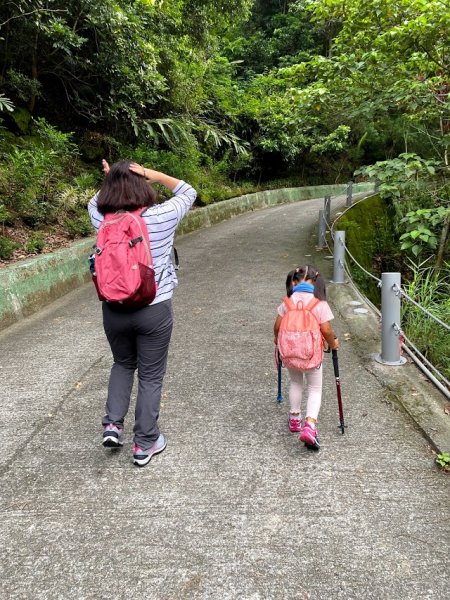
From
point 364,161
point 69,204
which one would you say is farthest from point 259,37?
point 69,204

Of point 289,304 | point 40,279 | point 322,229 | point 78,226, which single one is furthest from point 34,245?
point 322,229

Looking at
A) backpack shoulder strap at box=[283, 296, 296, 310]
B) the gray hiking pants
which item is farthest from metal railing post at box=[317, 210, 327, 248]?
the gray hiking pants

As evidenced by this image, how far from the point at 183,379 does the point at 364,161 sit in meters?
27.5

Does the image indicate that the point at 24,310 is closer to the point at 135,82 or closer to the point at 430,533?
the point at 430,533

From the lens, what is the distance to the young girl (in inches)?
119

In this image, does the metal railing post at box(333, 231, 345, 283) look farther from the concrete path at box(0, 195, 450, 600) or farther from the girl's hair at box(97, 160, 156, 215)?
the girl's hair at box(97, 160, 156, 215)

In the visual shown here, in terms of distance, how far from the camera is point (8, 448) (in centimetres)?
317

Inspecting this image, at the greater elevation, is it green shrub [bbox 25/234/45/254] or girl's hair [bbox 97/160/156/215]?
girl's hair [bbox 97/160/156/215]

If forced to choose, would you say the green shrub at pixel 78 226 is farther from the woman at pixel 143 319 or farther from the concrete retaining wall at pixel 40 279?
the woman at pixel 143 319

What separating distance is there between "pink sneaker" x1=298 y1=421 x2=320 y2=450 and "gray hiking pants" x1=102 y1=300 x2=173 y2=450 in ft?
3.23

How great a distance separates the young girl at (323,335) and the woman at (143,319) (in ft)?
2.78

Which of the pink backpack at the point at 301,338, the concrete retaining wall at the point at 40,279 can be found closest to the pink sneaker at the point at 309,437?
the pink backpack at the point at 301,338

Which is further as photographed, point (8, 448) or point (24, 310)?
point (24, 310)

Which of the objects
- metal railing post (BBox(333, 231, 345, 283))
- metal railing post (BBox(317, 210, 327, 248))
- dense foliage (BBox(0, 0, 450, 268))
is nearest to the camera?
dense foliage (BBox(0, 0, 450, 268))
